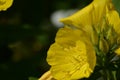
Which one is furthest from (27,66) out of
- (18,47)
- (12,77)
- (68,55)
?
(68,55)

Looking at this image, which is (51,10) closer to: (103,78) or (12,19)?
(12,19)

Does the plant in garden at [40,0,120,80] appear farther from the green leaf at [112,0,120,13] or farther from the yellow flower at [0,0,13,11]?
the yellow flower at [0,0,13,11]

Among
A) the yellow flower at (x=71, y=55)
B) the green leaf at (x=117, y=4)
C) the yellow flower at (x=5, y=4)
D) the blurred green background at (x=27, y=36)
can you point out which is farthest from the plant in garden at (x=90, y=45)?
the blurred green background at (x=27, y=36)

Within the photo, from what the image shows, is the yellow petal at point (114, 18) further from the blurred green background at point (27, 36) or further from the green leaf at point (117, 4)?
the blurred green background at point (27, 36)

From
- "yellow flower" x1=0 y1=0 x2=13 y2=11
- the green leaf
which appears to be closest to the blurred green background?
"yellow flower" x1=0 y1=0 x2=13 y2=11

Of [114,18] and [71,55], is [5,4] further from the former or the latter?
[114,18]

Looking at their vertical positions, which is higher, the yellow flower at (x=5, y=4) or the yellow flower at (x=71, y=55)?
the yellow flower at (x=5, y=4)

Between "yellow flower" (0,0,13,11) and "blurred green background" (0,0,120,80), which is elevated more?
"yellow flower" (0,0,13,11)
